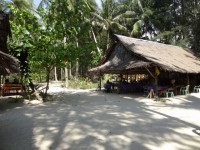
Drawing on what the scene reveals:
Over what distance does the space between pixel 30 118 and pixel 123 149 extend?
476cm

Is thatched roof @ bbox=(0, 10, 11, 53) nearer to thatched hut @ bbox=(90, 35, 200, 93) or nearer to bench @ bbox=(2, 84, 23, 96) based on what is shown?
bench @ bbox=(2, 84, 23, 96)

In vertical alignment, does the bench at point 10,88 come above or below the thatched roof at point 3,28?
below

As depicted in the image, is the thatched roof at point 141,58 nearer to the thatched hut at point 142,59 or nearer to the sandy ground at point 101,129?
the thatched hut at point 142,59

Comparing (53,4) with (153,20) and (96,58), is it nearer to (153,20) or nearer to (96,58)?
(96,58)

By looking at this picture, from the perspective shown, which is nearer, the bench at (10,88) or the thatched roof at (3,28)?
the thatched roof at (3,28)

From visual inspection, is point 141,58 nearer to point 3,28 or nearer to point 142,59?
point 142,59

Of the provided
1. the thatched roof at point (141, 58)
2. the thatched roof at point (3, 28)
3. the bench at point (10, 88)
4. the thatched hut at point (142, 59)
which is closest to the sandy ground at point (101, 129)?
the thatched roof at point (3, 28)

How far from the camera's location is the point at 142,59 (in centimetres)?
1598

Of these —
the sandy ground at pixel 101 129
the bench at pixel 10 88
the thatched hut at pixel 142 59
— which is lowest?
the sandy ground at pixel 101 129

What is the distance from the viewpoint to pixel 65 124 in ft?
26.4

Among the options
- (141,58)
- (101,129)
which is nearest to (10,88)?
(141,58)

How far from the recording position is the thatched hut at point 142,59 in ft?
50.0

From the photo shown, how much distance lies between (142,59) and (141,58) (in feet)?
0.47

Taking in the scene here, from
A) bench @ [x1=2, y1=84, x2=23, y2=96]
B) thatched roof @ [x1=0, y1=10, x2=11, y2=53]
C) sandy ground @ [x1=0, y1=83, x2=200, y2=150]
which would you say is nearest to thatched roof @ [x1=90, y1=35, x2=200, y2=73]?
sandy ground @ [x1=0, y1=83, x2=200, y2=150]
